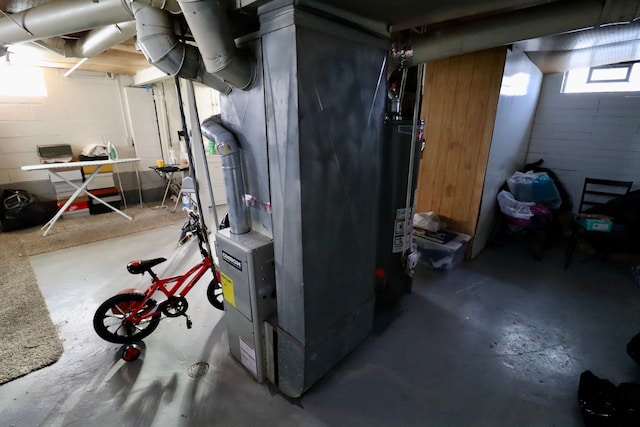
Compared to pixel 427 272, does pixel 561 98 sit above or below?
above

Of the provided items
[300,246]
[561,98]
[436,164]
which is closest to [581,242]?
[561,98]

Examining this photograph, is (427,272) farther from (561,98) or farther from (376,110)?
(561,98)

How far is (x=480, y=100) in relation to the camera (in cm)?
267

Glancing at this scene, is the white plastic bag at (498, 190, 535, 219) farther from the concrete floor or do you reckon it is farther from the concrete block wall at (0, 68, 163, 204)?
the concrete block wall at (0, 68, 163, 204)

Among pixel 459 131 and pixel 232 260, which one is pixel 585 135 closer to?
pixel 459 131

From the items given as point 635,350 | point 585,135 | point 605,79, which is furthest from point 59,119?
point 605,79

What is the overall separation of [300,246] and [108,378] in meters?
1.44

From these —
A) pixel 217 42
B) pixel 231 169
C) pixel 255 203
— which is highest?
pixel 217 42

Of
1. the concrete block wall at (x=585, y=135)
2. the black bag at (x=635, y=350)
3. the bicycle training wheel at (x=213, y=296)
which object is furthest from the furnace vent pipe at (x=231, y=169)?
the concrete block wall at (x=585, y=135)

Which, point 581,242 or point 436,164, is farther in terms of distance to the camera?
point 581,242

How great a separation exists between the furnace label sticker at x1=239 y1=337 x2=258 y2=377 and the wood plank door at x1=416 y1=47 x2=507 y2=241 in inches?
95.3

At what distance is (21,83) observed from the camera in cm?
420

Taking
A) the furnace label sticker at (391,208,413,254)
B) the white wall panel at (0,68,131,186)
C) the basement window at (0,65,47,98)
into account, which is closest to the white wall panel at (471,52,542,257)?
the furnace label sticker at (391,208,413,254)

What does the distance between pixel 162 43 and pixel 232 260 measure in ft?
3.31
